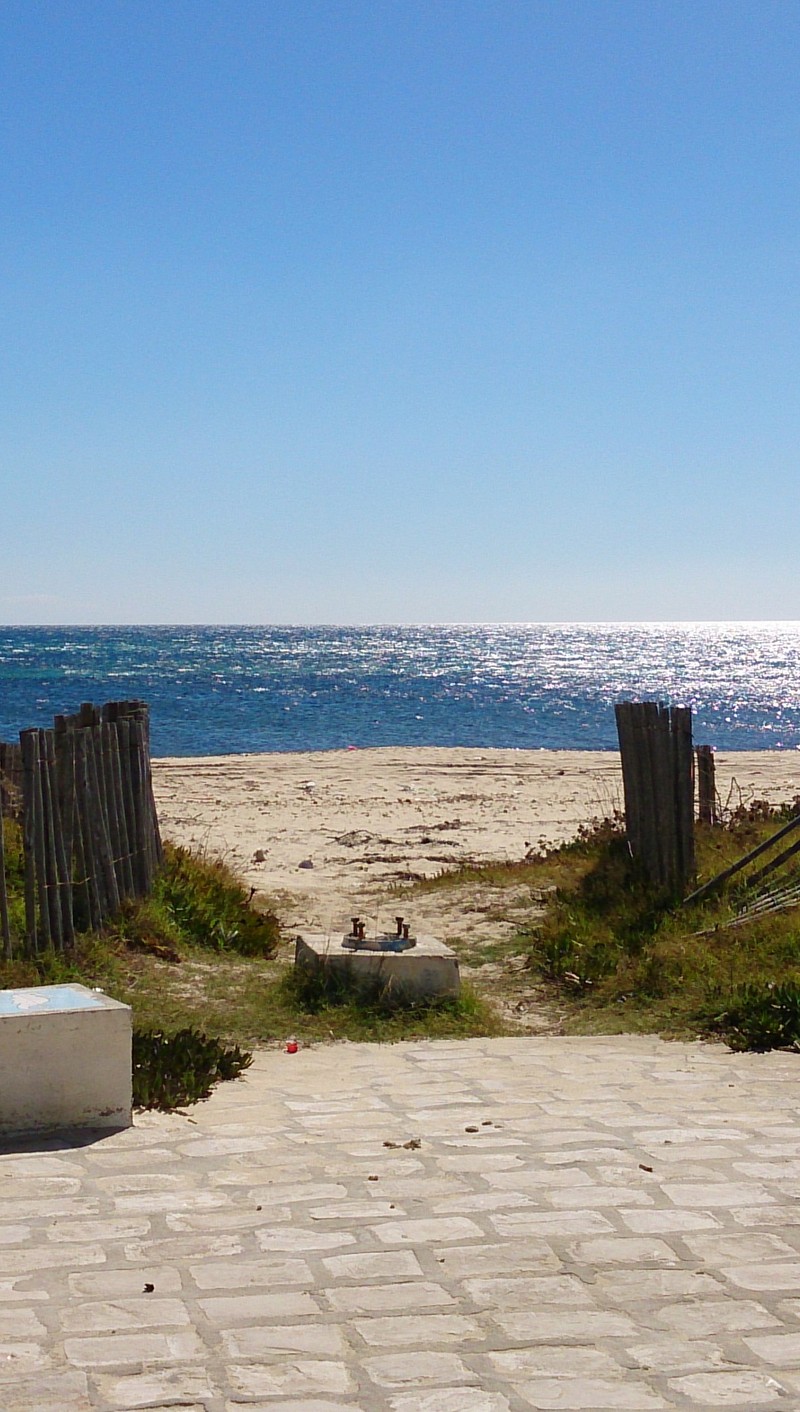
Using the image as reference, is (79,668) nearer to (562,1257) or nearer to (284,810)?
(284,810)

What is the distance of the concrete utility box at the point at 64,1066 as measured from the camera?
4.46 meters

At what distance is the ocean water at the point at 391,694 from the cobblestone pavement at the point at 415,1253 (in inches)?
995

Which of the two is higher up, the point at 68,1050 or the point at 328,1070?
the point at 68,1050

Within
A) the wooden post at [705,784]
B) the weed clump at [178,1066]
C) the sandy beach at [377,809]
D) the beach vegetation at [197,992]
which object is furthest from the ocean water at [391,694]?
the weed clump at [178,1066]

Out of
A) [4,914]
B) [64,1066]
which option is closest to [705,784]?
[4,914]

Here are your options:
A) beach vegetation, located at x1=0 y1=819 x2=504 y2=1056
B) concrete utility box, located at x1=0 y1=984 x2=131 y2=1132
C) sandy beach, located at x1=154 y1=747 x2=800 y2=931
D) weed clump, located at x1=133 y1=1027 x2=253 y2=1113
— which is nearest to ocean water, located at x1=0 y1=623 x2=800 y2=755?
sandy beach, located at x1=154 y1=747 x2=800 y2=931

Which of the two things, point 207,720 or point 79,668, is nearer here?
point 207,720

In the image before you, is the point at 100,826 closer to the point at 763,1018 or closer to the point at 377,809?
the point at 763,1018

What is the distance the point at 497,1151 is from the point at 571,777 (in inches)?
652

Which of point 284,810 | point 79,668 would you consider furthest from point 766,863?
point 79,668

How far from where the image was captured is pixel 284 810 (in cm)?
1633

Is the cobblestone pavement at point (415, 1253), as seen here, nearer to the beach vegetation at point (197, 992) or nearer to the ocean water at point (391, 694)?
the beach vegetation at point (197, 992)

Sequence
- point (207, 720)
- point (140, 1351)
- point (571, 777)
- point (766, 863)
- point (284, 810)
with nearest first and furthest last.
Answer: point (140, 1351)
point (766, 863)
point (284, 810)
point (571, 777)
point (207, 720)

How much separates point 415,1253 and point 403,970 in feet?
10.8
